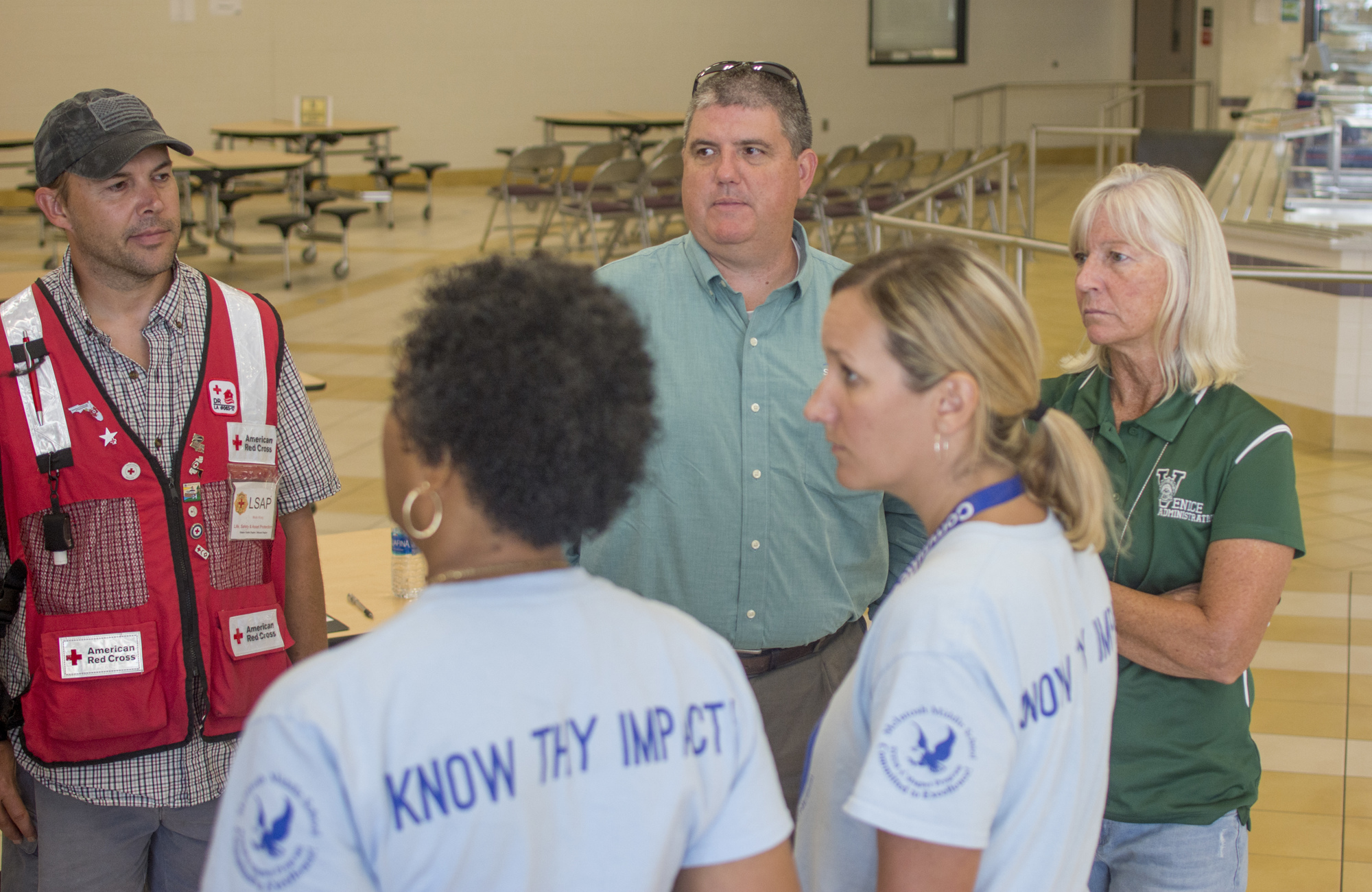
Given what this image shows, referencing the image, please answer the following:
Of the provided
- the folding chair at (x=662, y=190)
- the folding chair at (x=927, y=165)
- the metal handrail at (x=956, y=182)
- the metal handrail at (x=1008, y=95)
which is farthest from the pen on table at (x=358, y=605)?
the metal handrail at (x=1008, y=95)

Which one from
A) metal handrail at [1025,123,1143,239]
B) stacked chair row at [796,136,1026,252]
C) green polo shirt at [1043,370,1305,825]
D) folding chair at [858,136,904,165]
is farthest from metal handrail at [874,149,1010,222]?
green polo shirt at [1043,370,1305,825]

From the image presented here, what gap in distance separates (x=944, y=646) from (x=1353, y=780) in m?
2.51

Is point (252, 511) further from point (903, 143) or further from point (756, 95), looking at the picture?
point (903, 143)

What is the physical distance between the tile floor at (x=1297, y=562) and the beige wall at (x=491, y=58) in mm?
3900

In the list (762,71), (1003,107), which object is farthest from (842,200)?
(762,71)

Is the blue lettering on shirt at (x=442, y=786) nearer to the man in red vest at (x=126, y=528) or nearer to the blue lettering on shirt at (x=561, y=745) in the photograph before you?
the blue lettering on shirt at (x=561, y=745)

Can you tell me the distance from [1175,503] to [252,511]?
1231 millimetres

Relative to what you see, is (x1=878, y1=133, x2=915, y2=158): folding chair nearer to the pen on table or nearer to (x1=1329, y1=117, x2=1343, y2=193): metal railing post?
(x1=1329, y1=117, x2=1343, y2=193): metal railing post

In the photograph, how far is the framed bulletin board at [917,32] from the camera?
628 inches

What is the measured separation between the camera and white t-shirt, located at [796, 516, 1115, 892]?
0.97 m

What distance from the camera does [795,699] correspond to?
1.83 meters

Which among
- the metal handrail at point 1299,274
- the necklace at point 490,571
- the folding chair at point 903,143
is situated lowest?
the necklace at point 490,571

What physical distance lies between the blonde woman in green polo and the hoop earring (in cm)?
90

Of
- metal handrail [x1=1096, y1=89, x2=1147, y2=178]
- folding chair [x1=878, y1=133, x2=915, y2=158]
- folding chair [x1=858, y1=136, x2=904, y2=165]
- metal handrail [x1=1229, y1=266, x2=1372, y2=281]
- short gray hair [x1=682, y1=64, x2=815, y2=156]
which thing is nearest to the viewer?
short gray hair [x1=682, y1=64, x2=815, y2=156]
